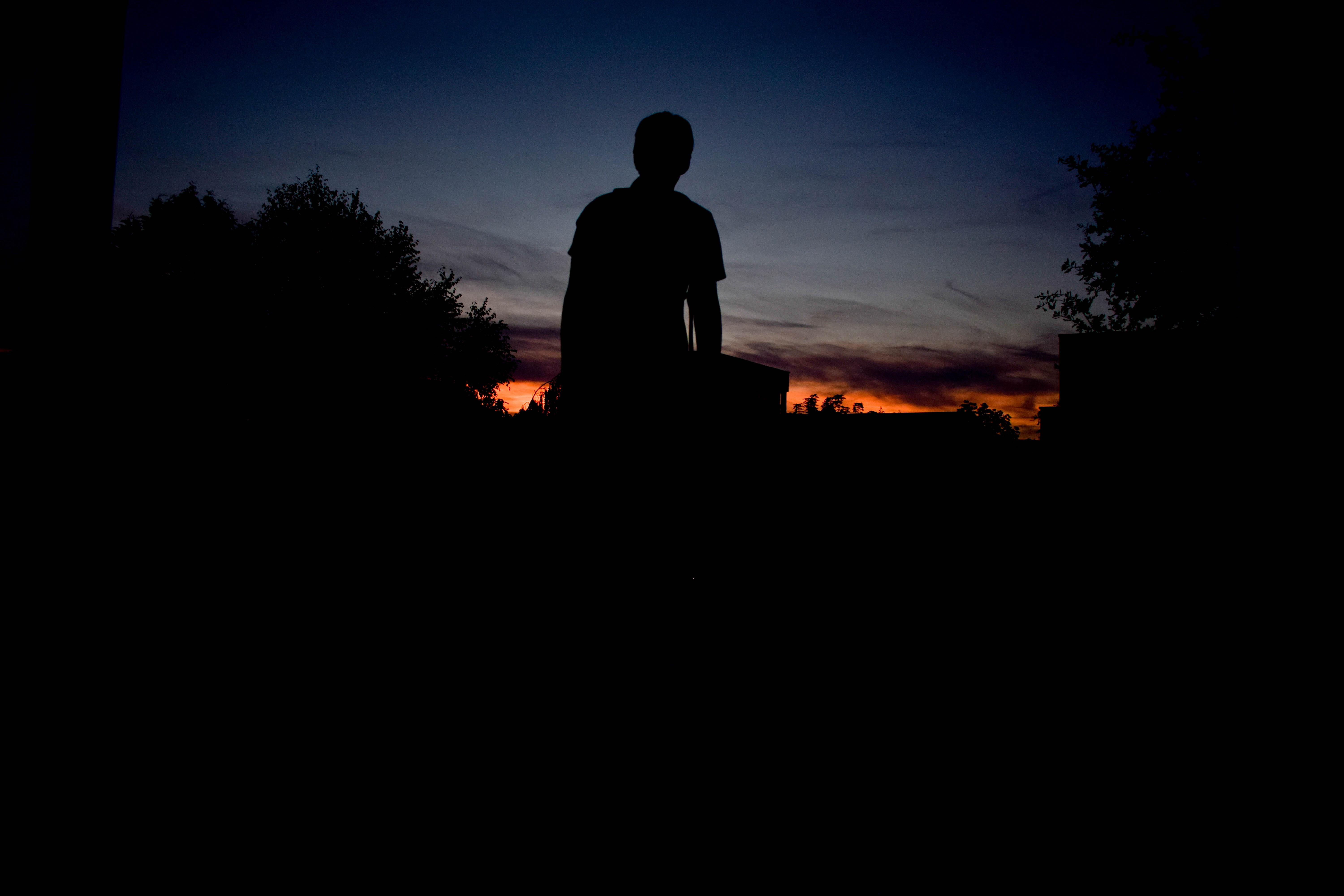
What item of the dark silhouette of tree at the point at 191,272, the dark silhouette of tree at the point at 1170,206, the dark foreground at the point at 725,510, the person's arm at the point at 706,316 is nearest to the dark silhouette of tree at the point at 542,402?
the dark foreground at the point at 725,510

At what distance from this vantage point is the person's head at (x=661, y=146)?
8.70 ft

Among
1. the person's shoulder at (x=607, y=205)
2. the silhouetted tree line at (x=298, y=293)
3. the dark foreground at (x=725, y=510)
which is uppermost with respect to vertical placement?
the silhouetted tree line at (x=298, y=293)

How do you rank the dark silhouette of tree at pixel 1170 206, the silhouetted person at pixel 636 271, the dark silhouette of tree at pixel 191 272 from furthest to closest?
the dark silhouette of tree at pixel 191 272 → the dark silhouette of tree at pixel 1170 206 → the silhouetted person at pixel 636 271

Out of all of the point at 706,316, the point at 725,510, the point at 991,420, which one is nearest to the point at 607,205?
the point at 706,316

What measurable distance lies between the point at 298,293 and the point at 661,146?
27.1 m

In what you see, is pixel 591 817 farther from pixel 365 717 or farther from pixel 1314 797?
pixel 1314 797

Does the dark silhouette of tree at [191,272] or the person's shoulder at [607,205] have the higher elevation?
the dark silhouette of tree at [191,272]

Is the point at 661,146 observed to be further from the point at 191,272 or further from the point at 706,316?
the point at 191,272

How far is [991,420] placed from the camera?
1859cm

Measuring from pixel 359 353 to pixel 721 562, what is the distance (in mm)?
25941

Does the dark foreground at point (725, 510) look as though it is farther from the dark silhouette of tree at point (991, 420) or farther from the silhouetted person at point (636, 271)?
the dark silhouette of tree at point (991, 420)

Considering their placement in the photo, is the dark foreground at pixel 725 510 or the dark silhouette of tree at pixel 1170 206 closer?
the dark foreground at pixel 725 510

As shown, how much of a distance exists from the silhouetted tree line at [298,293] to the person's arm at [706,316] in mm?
19508

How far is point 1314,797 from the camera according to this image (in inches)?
67.6
